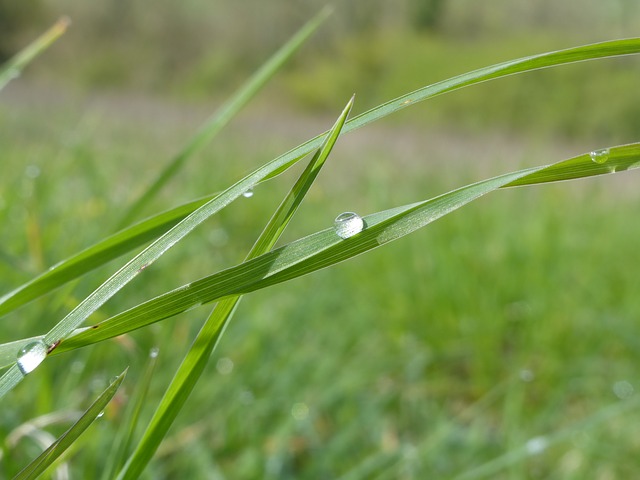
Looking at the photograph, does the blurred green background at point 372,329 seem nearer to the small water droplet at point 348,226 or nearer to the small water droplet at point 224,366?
the small water droplet at point 224,366

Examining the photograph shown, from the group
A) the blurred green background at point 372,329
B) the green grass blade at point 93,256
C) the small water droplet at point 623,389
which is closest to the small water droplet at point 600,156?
the green grass blade at point 93,256

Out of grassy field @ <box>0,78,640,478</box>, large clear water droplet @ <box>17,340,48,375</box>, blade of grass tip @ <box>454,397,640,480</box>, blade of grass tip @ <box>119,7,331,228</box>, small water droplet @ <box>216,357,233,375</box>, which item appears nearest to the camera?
large clear water droplet @ <box>17,340,48,375</box>

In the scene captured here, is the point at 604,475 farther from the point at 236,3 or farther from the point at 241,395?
the point at 236,3

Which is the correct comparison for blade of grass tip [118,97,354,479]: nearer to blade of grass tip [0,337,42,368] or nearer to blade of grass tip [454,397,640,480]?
blade of grass tip [0,337,42,368]

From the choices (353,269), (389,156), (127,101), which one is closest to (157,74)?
(127,101)

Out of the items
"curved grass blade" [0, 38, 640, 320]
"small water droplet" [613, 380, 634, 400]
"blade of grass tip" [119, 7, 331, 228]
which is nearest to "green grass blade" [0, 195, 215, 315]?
"curved grass blade" [0, 38, 640, 320]

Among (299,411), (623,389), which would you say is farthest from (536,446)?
(623,389)
